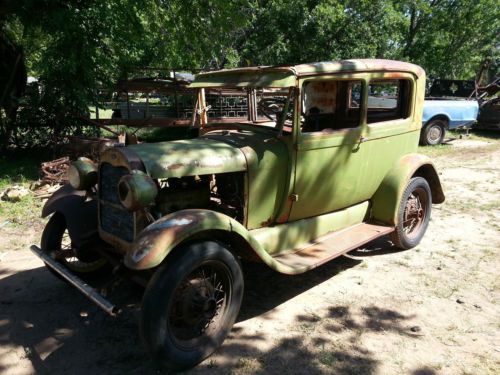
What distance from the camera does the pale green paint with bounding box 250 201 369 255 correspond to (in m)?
3.55

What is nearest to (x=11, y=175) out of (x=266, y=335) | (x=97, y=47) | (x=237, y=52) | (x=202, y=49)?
(x=97, y=47)

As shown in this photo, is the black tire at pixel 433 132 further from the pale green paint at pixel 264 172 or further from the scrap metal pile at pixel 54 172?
the pale green paint at pixel 264 172

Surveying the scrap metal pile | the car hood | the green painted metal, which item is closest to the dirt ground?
the car hood

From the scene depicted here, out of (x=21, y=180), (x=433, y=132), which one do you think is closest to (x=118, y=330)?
(x=21, y=180)

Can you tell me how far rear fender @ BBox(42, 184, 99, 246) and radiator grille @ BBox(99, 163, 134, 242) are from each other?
19 centimetres

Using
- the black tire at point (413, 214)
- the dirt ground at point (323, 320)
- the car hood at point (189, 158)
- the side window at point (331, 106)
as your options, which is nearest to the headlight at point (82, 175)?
the car hood at point (189, 158)

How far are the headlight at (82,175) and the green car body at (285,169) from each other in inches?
11.1

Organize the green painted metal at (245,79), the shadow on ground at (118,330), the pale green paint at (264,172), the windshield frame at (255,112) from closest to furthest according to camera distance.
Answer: the shadow on ground at (118,330) → the green painted metal at (245,79) → the pale green paint at (264,172) → the windshield frame at (255,112)

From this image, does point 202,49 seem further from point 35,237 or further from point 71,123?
point 35,237

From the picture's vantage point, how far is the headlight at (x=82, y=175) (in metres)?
3.45

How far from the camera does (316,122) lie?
4.41 meters

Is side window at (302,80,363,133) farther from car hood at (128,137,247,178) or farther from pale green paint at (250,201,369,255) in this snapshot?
car hood at (128,137,247,178)

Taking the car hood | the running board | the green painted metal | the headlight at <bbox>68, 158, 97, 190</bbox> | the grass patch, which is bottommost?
the grass patch

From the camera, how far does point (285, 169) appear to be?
360cm
